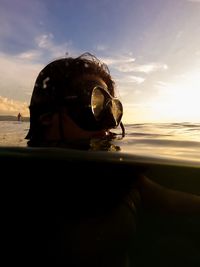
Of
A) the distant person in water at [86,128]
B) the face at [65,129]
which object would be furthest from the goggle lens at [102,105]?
the face at [65,129]

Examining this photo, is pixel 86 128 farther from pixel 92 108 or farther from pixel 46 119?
pixel 46 119

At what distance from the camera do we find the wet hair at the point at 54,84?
3830 mm

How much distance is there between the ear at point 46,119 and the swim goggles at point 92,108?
262mm

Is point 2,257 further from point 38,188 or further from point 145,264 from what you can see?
point 145,264

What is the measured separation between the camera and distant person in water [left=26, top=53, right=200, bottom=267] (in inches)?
117

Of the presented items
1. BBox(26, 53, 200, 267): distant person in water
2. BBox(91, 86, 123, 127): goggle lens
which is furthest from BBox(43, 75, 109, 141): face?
BBox(91, 86, 123, 127): goggle lens

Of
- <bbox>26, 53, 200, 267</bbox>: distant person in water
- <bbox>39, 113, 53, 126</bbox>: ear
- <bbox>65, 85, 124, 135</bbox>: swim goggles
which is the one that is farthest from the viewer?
<bbox>39, 113, 53, 126</bbox>: ear

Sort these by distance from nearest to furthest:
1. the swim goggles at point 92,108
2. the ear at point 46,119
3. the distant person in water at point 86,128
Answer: the distant person in water at point 86,128 < the swim goggles at point 92,108 < the ear at point 46,119

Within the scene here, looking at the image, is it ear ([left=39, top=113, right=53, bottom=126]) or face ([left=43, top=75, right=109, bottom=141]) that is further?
ear ([left=39, top=113, right=53, bottom=126])

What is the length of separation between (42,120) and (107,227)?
4.90 ft

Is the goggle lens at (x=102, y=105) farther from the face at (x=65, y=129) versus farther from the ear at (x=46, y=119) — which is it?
the ear at (x=46, y=119)

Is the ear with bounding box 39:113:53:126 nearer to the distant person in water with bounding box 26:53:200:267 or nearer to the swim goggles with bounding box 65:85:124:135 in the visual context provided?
the distant person in water with bounding box 26:53:200:267

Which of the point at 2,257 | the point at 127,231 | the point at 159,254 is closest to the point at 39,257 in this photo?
the point at 2,257

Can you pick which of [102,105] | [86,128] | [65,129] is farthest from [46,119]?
[102,105]
